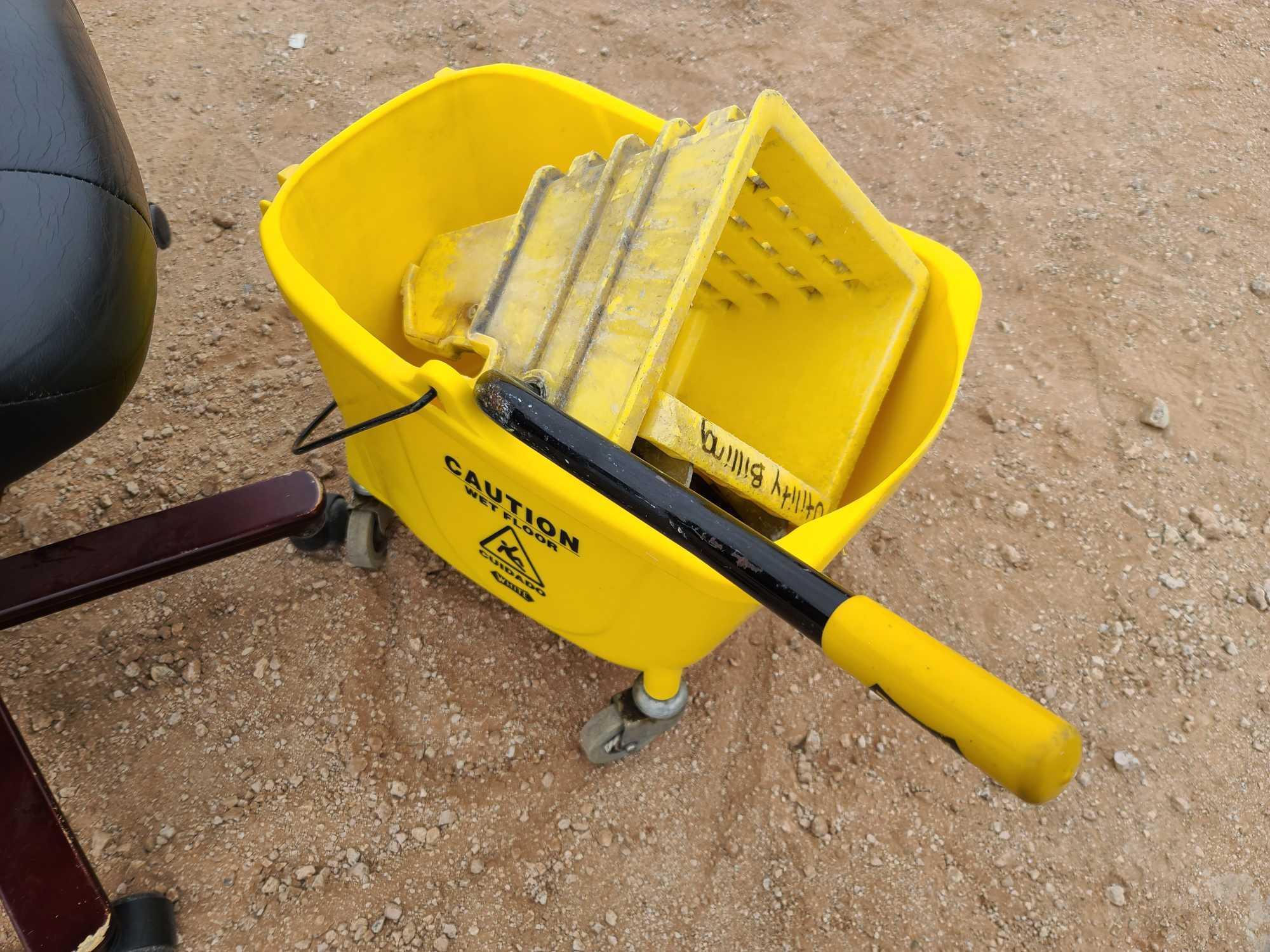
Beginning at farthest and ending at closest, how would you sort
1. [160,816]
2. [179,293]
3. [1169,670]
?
1. [179,293]
2. [1169,670]
3. [160,816]

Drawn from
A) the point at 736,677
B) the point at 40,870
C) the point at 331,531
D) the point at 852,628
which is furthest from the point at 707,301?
the point at 40,870

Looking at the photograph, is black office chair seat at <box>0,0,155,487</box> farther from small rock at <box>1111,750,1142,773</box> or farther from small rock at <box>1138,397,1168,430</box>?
small rock at <box>1138,397,1168,430</box>

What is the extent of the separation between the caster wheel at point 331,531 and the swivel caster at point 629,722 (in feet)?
1.83

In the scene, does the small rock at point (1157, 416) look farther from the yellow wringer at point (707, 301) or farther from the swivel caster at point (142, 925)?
the swivel caster at point (142, 925)

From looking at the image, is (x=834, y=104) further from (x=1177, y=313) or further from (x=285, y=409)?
(x=285, y=409)

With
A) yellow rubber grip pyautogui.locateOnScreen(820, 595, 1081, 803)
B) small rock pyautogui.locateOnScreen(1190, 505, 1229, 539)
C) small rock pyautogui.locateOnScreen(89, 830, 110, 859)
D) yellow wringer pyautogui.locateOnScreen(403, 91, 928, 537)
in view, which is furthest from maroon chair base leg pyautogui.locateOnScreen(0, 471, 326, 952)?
small rock pyautogui.locateOnScreen(1190, 505, 1229, 539)

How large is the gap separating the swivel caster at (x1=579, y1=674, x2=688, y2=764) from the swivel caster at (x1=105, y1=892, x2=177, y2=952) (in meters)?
0.64

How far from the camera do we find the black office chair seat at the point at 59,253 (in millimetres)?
723

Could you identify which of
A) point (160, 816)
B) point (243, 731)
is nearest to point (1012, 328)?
point (243, 731)

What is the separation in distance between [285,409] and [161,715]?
63cm

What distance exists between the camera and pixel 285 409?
1.69 metres

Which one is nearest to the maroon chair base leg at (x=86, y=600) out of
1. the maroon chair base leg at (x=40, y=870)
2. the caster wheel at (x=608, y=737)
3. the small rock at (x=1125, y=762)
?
the maroon chair base leg at (x=40, y=870)

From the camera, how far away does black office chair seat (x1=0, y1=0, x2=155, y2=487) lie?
2.37 feet

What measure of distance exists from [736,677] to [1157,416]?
1127 mm
